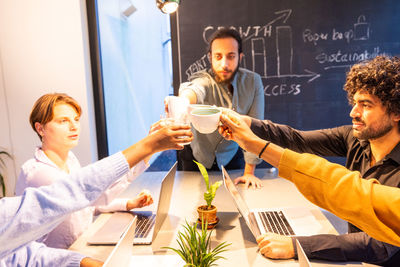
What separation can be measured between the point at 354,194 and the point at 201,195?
1.08 m

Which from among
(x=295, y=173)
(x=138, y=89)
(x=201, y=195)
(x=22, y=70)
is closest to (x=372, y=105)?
(x=295, y=173)

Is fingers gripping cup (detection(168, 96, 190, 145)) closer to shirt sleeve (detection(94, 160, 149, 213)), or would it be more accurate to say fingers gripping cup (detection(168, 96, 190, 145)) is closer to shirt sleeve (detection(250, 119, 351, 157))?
shirt sleeve (detection(94, 160, 149, 213))

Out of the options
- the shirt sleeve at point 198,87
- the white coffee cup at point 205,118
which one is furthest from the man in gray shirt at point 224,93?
the white coffee cup at point 205,118

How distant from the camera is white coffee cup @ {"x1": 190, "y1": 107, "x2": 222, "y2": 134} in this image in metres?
1.30

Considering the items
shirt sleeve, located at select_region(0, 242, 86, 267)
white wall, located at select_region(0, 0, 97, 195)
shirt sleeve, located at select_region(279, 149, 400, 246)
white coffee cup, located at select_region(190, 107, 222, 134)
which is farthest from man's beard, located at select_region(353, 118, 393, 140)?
white wall, located at select_region(0, 0, 97, 195)

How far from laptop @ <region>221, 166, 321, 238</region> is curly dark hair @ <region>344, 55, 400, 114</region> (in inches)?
24.0

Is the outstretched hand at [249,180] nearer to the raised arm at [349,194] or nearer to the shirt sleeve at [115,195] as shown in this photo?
the shirt sleeve at [115,195]

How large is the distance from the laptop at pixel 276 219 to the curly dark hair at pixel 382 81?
609 mm

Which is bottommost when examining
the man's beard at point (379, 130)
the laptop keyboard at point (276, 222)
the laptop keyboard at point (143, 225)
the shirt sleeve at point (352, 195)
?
the laptop keyboard at point (276, 222)

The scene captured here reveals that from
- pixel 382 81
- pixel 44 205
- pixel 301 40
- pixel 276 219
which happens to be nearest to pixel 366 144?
pixel 382 81

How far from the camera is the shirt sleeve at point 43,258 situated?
113 cm

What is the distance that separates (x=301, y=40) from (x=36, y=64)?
268 centimetres

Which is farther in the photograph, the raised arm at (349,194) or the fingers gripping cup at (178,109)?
the fingers gripping cup at (178,109)

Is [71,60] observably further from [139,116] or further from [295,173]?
[295,173]
